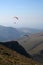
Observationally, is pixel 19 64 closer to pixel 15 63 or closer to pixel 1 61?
pixel 15 63

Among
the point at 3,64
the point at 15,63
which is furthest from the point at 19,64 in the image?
the point at 3,64

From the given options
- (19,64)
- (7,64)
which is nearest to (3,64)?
(7,64)

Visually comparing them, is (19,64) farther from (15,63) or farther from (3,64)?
(3,64)

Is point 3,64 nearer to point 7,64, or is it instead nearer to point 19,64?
point 7,64
